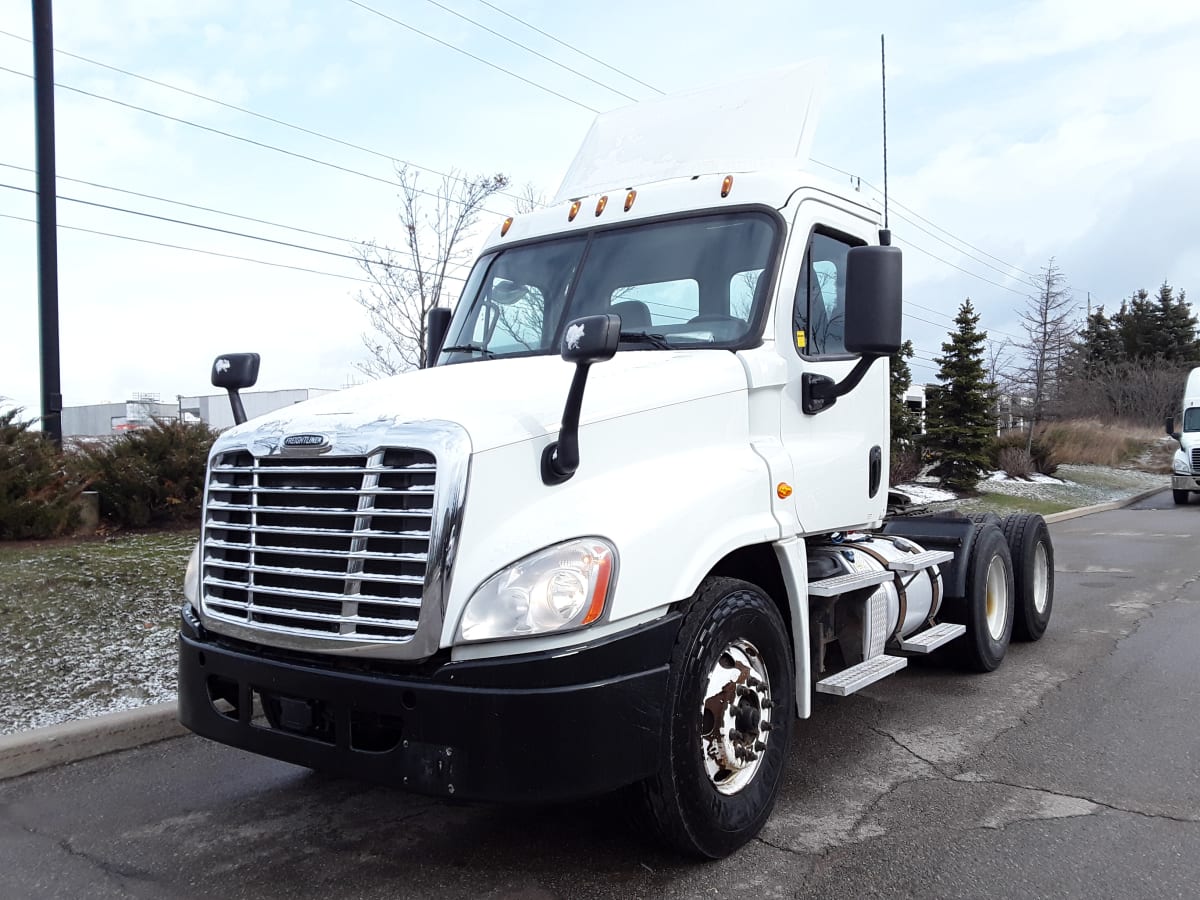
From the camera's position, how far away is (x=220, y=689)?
3.53 m

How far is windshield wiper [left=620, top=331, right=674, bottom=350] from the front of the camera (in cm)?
412

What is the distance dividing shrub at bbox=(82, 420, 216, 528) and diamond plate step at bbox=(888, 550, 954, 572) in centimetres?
739

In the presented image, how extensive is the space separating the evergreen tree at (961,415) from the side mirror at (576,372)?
2067 centimetres

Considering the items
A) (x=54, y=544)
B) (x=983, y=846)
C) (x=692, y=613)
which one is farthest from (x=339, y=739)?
(x=54, y=544)

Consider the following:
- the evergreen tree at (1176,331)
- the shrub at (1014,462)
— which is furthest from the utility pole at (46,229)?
the evergreen tree at (1176,331)

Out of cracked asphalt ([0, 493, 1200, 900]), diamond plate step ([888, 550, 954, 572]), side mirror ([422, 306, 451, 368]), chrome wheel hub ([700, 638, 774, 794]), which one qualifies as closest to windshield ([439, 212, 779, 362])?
side mirror ([422, 306, 451, 368])

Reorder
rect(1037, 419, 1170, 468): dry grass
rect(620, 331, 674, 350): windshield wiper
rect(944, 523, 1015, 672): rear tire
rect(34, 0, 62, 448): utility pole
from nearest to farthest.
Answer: rect(620, 331, 674, 350): windshield wiper < rect(944, 523, 1015, 672): rear tire < rect(34, 0, 62, 448): utility pole < rect(1037, 419, 1170, 468): dry grass

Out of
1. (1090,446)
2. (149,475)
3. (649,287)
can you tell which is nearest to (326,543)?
(649,287)

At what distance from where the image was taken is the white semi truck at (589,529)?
2971mm

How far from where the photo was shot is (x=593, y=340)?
2977 millimetres

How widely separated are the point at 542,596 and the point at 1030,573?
520 cm

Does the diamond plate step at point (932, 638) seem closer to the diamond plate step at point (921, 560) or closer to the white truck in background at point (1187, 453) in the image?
the diamond plate step at point (921, 560)

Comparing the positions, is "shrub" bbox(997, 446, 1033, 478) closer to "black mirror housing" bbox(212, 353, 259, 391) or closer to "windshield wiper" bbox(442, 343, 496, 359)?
"windshield wiper" bbox(442, 343, 496, 359)

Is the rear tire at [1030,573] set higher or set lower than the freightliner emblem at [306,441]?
lower
